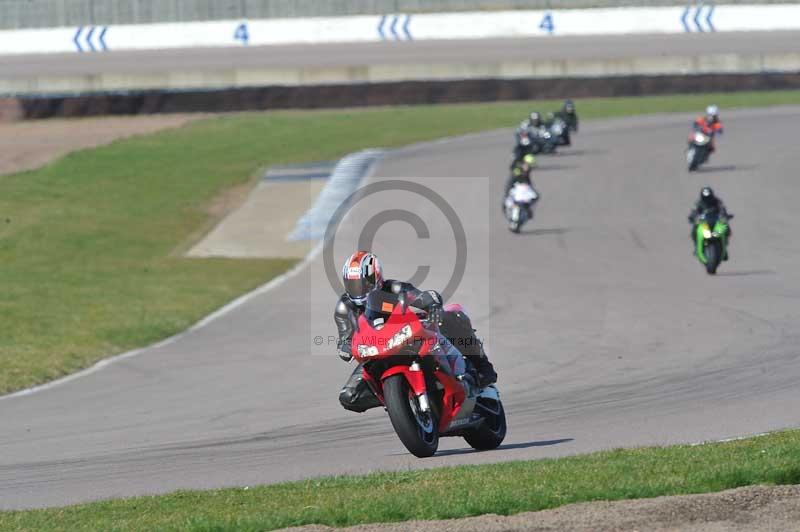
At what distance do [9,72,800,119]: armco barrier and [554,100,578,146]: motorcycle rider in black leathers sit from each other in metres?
6.74

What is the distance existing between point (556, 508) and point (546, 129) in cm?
3199

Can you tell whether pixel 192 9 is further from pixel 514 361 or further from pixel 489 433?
pixel 489 433

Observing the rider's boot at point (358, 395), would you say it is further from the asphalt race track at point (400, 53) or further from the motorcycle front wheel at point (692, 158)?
the asphalt race track at point (400, 53)

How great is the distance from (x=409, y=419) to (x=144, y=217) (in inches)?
977

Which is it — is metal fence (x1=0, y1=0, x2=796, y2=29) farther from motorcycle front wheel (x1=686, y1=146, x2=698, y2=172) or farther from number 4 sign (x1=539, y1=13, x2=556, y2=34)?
motorcycle front wheel (x1=686, y1=146, x2=698, y2=172)

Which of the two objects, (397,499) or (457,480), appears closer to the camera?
(397,499)

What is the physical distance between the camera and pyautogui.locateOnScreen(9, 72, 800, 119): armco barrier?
157 ft

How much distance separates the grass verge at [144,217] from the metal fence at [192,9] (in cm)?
581

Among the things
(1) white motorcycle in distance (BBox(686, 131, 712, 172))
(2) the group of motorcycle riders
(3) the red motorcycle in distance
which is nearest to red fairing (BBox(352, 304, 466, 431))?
(3) the red motorcycle in distance

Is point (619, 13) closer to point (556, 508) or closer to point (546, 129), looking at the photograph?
point (546, 129)

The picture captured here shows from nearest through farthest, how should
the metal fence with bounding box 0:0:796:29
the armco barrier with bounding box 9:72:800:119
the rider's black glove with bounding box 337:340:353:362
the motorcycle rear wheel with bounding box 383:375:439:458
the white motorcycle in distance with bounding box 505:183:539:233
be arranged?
the motorcycle rear wheel with bounding box 383:375:439:458, the rider's black glove with bounding box 337:340:353:362, the white motorcycle in distance with bounding box 505:183:539:233, the armco barrier with bounding box 9:72:800:119, the metal fence with bounding box 0:0:796:29

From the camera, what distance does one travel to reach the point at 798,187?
33.9 meters

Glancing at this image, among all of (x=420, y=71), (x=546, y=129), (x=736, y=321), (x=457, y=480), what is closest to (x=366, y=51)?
(x=420, y=71)

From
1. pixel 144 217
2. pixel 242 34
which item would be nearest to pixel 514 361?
pixel 144 217
